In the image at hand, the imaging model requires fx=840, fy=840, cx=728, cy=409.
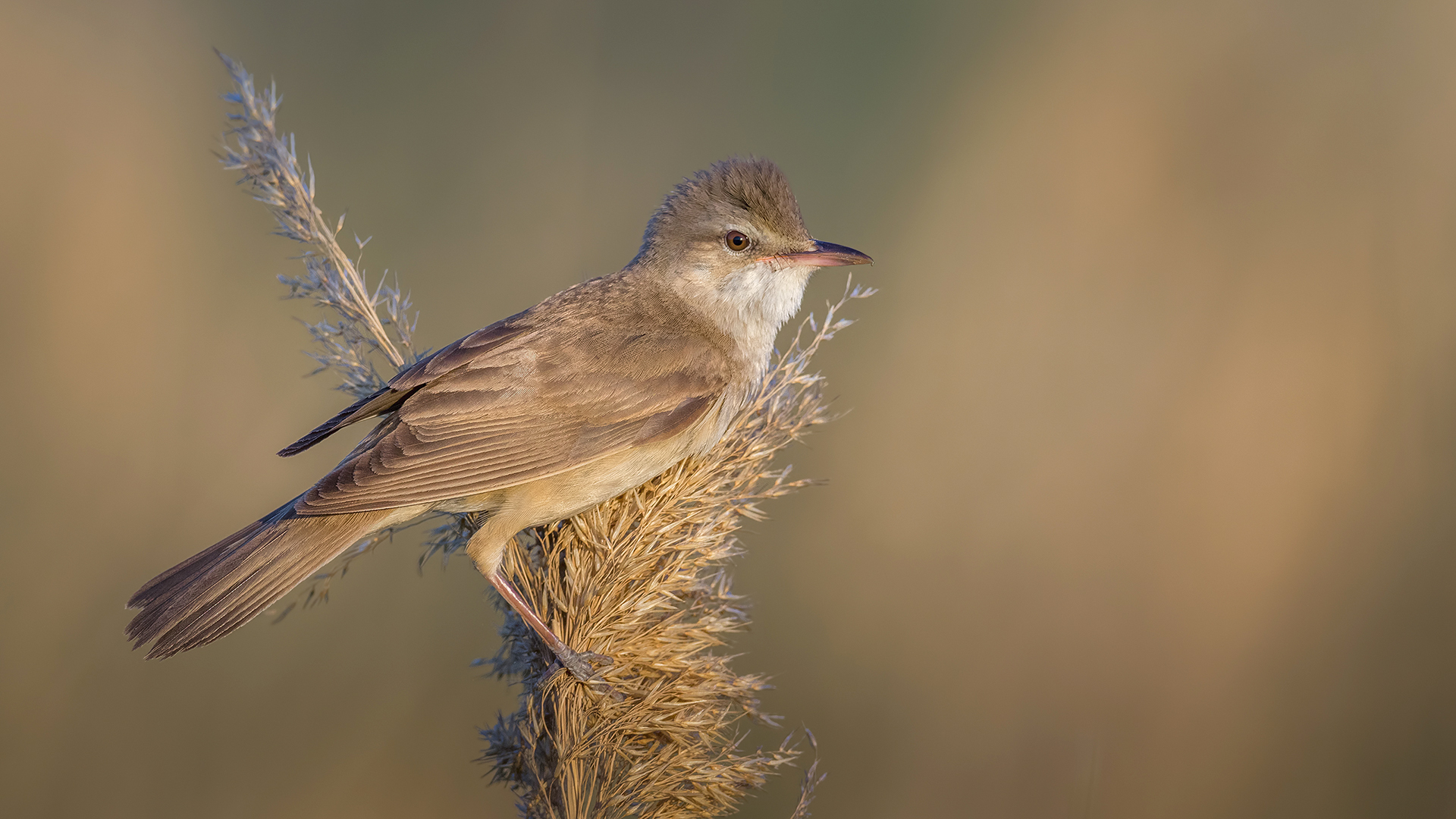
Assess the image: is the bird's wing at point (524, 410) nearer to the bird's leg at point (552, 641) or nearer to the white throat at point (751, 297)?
the white throat at point (751, 297)

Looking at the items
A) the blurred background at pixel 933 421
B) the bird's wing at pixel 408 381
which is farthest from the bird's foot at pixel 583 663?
the blurred background at pixel 933 421

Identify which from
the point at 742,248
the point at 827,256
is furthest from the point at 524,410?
the point at 827,256

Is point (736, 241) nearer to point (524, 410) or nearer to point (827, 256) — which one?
→ point (827, 256)

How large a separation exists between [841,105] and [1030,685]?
291cm

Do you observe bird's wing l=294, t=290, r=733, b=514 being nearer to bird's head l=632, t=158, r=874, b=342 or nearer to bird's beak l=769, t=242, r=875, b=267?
bird's head l=632, t=158, r=874, b=342

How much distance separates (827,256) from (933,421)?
139 centimetres

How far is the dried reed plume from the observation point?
1.76 meters

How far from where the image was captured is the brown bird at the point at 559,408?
6.72 ft

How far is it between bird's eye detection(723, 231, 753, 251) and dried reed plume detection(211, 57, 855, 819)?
670 mm

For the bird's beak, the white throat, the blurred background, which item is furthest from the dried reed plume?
the blurred background

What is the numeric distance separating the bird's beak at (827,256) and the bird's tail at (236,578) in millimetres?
1416

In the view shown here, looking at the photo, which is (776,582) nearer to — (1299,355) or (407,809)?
(407,809)

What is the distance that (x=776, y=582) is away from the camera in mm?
3639

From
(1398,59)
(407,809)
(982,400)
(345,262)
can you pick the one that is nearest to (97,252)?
(345,262)
